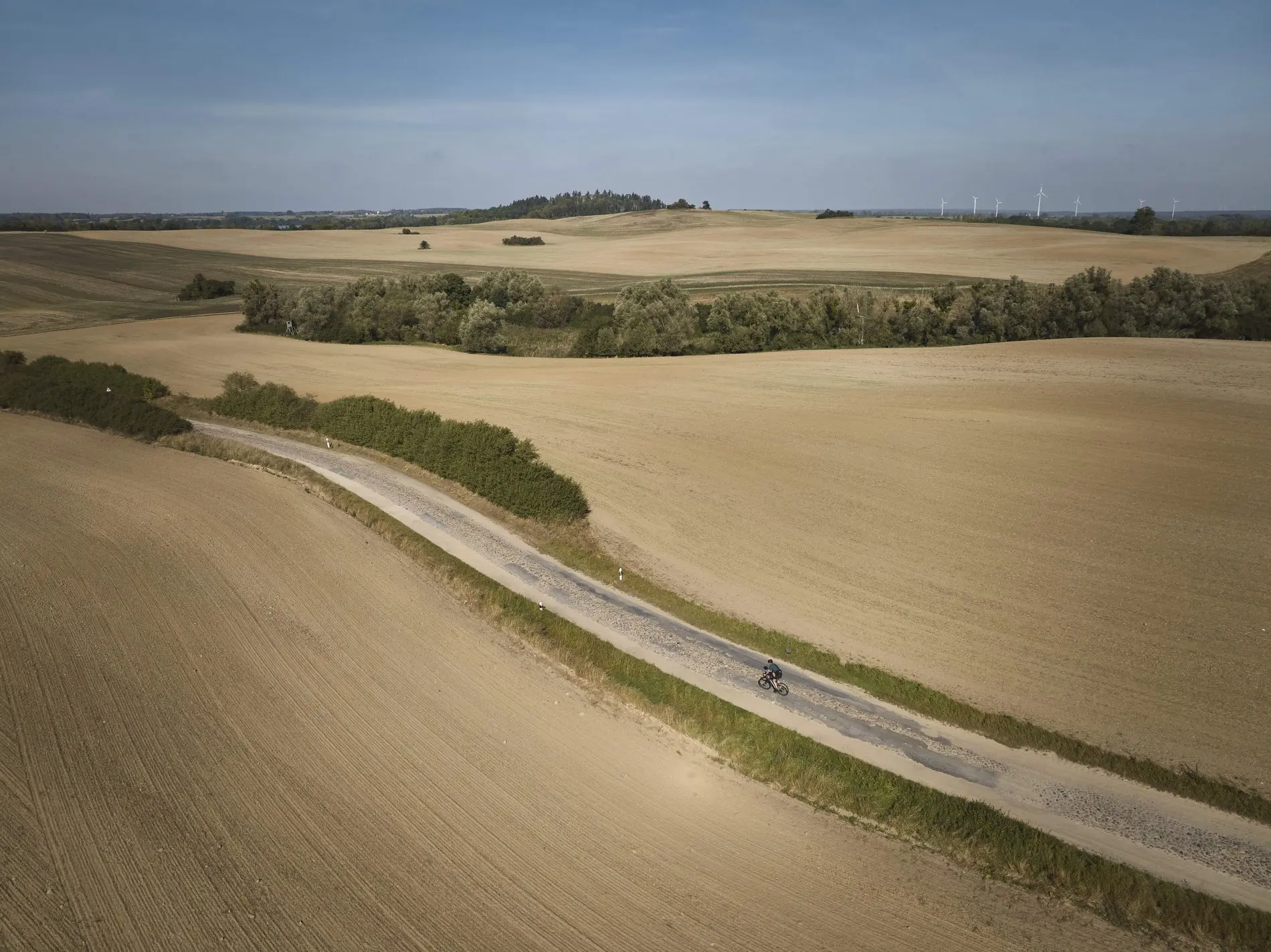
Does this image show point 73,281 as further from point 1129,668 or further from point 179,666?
point 1129,668

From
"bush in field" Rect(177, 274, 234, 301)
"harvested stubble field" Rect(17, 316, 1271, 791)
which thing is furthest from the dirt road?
"bush in field" Rect(177, 274, 234, 301)

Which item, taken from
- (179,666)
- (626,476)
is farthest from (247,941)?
(626,476)

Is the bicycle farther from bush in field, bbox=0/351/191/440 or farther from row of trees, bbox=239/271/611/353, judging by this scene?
row of trees, bbox=239/271/611/353

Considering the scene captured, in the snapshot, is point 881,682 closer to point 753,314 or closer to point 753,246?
point 753,314

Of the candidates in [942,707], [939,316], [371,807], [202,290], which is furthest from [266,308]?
[942,707]

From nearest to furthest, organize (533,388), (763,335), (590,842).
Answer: (590,842), (533,388), (763,335)

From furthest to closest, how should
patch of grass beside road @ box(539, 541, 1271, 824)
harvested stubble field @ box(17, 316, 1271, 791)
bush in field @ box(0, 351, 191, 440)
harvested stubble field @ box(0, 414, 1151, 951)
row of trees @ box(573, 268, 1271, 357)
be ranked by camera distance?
1. row of trees @ box(573, 268, 1271, 357)
2. bush in field @ box(0, 351, 191, 440)
3. harvested stubble field @ box(17, 316, 1271, 791)
4. patch of grass beside road @ box(539, 541, 1271, 824)
5. harvested stubble field @ box(0, 414, 1151, 951)
